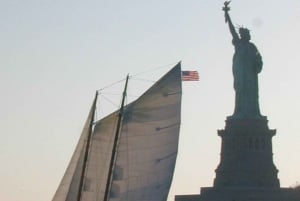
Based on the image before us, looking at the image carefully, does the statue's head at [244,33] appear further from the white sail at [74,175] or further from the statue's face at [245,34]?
the white sail at [74,175]

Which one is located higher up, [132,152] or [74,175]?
[132,152]

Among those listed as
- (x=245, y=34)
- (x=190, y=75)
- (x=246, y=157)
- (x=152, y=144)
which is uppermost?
(x=245, y=34)

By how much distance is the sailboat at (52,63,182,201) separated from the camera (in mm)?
52844

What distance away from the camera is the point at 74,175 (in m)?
54.9

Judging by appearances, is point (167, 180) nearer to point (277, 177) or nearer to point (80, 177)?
point (80, 177)

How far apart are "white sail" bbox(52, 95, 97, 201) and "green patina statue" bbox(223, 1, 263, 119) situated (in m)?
32.5

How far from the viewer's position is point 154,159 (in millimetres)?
52844

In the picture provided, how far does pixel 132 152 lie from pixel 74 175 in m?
3.82

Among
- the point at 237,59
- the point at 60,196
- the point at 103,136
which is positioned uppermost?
the point at 237,59

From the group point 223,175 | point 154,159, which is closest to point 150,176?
point 154,159

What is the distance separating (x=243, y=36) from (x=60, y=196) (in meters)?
37.8

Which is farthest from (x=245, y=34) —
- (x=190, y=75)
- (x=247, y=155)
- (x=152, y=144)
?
(x=152, y=144)

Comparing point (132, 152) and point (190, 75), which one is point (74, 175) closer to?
point (132, 152)

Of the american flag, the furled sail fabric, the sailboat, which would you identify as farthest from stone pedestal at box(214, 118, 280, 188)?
the furled sail fabric
